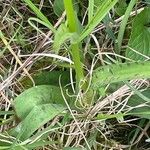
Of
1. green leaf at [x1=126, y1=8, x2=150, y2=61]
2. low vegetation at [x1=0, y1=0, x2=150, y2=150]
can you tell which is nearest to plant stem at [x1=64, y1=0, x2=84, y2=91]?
low vegetation at [x1=0, y1=0, x2=150, y2=150]

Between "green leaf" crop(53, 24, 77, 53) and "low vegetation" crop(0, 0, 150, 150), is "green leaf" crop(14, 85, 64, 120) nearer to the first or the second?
"low vegetation" crop(0, 0, 150, 150)

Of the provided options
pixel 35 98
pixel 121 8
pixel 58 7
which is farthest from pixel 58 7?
pixel 35 98

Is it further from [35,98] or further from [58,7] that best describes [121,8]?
[35,98]

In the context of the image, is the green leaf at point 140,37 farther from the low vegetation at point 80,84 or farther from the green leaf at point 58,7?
the green leaf at point 58,7

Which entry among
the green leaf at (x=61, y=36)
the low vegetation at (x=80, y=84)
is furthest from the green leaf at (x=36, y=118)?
the green leaf at (x=61, y=36)

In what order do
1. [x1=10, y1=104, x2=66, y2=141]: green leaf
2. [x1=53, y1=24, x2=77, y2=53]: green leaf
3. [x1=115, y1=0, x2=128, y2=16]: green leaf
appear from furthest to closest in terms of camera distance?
[x1=115, y1=0, x2=128, y2=16]: green leaf < [x1=10, y1=104, x2=66, y2=141]: green leaf < [x1=53, y1=24, x2=77, y2=53]: green leaf

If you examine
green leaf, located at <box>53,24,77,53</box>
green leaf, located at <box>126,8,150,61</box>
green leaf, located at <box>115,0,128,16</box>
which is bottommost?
green leaf, located at <box>126,8,150,61</box>
